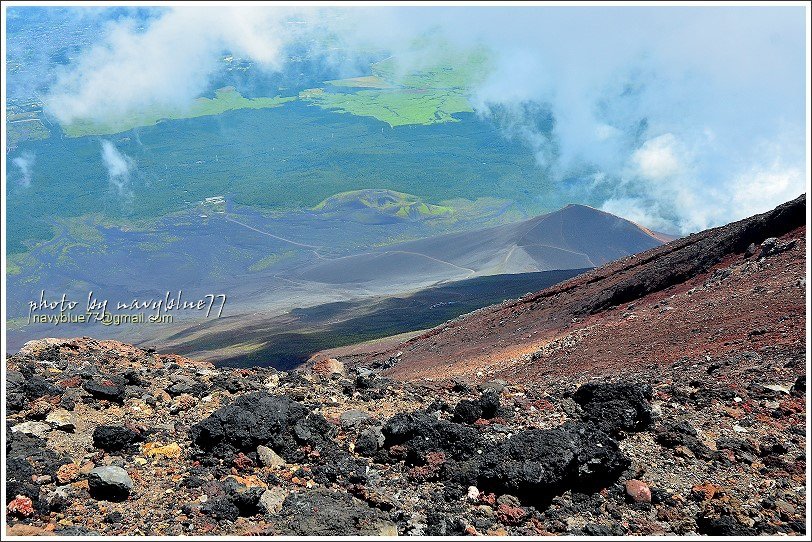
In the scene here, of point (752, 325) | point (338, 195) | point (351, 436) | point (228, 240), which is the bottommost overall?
point (351, 436)

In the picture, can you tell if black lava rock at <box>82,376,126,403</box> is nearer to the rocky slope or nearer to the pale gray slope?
the rocky slope

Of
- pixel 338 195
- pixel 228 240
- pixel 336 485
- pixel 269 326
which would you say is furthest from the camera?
pixel 338 195

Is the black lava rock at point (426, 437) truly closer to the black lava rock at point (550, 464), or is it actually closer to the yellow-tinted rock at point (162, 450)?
the black lava rock at point (550, 464)

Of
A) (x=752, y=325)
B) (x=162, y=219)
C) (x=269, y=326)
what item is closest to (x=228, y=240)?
(x=162, y=219)

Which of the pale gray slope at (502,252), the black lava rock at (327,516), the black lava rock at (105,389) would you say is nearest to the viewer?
the black lava rock at (327,516)

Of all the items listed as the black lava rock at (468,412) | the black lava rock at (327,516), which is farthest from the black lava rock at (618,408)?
the black lava rock at (327,516)

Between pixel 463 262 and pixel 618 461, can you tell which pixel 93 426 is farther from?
pixel 463 262

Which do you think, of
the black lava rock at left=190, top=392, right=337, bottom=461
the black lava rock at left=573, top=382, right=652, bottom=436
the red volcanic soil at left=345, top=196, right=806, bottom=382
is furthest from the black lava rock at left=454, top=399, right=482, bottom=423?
the red volcanic soil at left=345, top=196, right=806, bottom=382
